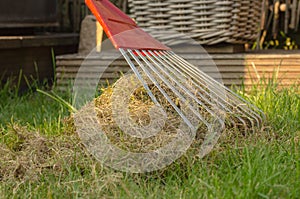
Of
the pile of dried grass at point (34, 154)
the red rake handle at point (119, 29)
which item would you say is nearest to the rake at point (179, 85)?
the red rake handle at point (119, 29)

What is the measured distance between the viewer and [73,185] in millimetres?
1591

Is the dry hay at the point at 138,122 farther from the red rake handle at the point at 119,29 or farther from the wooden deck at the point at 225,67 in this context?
the wooden deck at the point at 225,67

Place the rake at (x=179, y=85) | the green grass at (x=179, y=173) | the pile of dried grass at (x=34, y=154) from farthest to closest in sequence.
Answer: the rake at (x=179, y=85) < the pile of dried grass at (x=34, y=154) < the green grass at (x=179, y=173)

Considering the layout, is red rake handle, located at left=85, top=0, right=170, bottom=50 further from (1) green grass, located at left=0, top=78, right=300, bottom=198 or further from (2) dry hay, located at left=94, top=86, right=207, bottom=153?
(1) green grass, located at left=0, top=78, right=300, bottom=198

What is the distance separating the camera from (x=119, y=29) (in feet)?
6.51

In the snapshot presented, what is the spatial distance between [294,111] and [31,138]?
101 cm

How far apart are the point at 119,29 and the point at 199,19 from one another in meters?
0.99

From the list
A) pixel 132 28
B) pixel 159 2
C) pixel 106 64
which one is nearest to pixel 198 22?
pixel 159 2

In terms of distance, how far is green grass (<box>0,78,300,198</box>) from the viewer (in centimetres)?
145

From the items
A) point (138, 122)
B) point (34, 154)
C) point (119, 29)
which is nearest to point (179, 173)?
point (138, 122)

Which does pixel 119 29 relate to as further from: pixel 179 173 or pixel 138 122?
pixel 179 173

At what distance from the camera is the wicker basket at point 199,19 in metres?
2.89

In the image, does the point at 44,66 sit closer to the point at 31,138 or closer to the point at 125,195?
the point at 31,138

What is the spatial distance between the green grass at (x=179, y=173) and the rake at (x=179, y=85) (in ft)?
0.27
